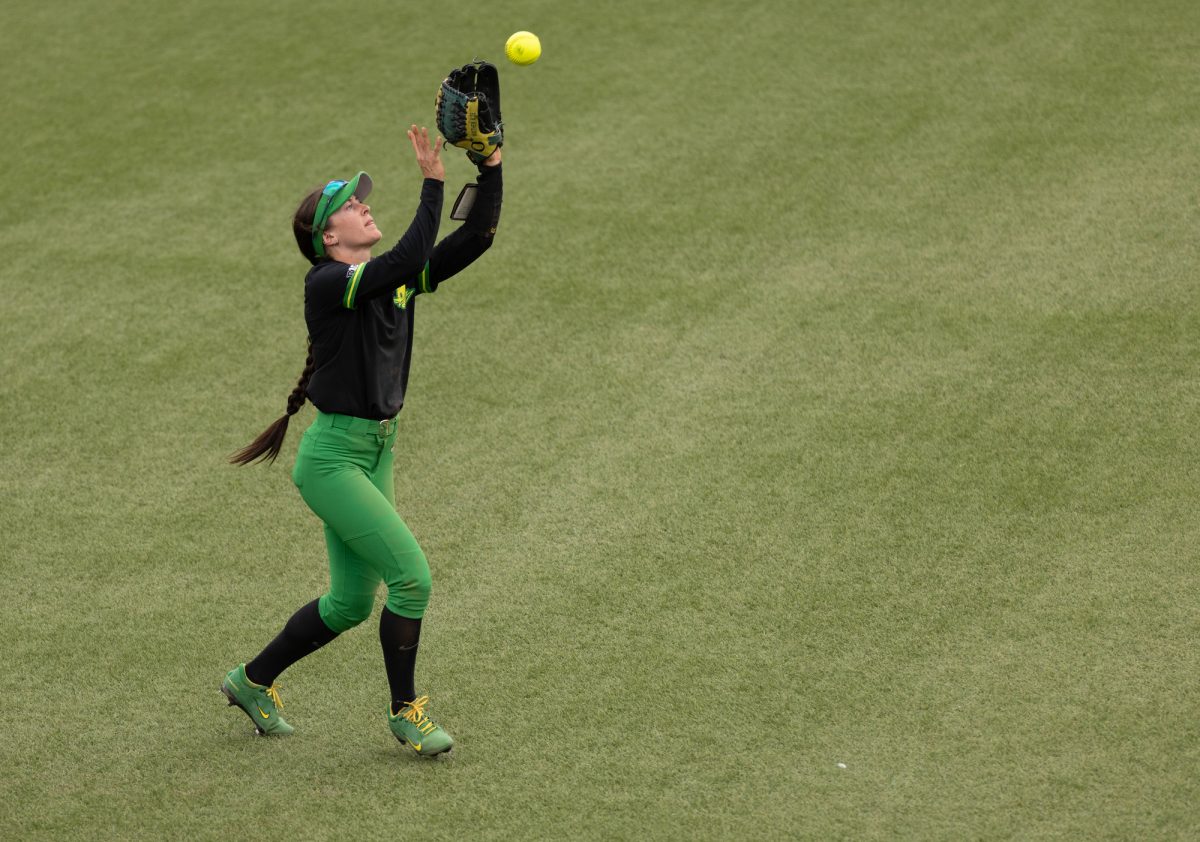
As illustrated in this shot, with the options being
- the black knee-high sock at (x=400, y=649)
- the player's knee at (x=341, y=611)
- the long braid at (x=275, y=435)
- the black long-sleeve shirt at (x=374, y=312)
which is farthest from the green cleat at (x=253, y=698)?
the black long-sleeve shirt at (x=374, y=312)

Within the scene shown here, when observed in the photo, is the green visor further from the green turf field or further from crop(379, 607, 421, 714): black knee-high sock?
the green turf field

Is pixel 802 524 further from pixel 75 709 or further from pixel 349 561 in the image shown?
pixel 75 709

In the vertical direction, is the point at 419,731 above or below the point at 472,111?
below

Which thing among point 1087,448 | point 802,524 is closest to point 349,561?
point 802,524

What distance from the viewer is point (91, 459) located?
20.6 feet

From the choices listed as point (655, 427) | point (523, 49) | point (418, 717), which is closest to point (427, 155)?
point (523, 49)

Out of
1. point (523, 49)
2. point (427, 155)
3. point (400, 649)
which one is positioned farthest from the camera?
point (523, 49)

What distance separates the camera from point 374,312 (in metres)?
4.26

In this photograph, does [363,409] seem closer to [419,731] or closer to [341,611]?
[341,611]

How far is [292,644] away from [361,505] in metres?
0.57

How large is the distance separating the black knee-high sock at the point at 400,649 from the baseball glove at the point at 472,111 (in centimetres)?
147

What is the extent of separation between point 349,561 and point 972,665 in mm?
2077

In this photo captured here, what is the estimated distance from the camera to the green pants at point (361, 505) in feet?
13.9

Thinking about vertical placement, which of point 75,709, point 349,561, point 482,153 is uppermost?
point 482,153
